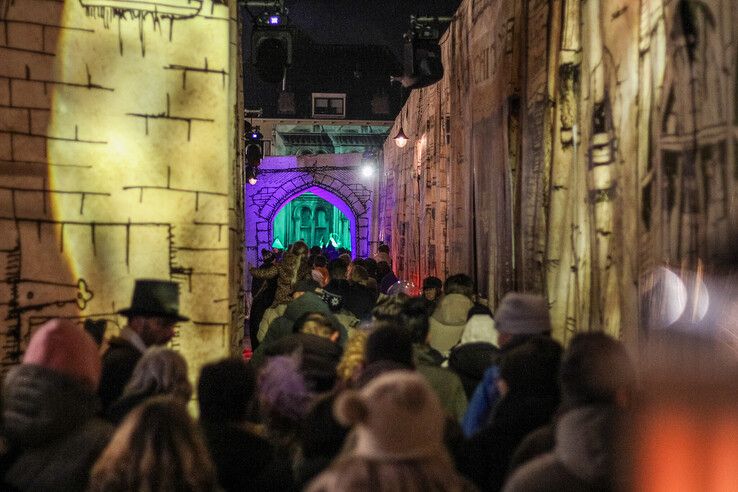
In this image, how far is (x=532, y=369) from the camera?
10.9ft

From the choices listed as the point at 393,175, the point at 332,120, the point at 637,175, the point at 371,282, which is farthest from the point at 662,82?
the point at 332,120

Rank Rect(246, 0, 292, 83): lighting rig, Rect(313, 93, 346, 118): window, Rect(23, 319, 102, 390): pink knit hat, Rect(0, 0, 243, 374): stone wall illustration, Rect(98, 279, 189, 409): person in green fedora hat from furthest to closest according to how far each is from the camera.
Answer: Rect(313, 93, 346, 118): window < Rect(246, 0, 292, 83): lighting rig < Rect(0, 0, 243, 374): stone wall illustration < Rect(98, 279, 189, 409): person in green fedora hat < Rect(23, 319, 102, 390): pink knit hat

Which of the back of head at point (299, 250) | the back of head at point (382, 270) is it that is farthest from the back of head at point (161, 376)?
the back of head at point (382, 270)

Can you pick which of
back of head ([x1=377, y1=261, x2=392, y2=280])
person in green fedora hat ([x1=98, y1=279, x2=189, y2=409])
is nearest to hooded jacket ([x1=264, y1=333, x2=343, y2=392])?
person in green fedora hat ([x1=98, y1=279, x2=189, y2=409])

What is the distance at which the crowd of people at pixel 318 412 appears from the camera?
7.12 ft

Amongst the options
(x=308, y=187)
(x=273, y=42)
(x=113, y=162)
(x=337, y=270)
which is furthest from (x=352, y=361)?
(x=308, y=187)

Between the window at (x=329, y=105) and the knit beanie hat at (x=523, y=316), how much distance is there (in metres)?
33.9

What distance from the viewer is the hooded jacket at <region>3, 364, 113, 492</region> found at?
2.67 metres

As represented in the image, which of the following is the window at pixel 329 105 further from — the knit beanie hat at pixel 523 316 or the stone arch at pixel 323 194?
the knit beanie hat at pixel 523 316

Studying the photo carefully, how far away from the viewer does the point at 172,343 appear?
5.71 metres

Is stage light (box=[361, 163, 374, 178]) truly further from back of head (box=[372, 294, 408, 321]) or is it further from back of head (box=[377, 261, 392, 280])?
back of head (box=[372, 294, 408, 321])

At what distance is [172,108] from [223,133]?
0.37m

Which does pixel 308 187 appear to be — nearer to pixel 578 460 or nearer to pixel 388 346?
pixel 388 346

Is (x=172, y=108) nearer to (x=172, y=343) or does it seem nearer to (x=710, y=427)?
(x=172, y=343)
